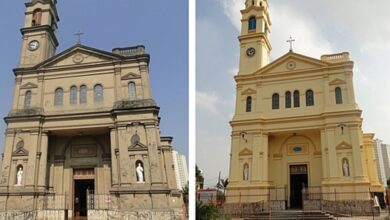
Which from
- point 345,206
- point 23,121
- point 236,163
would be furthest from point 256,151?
point 23,121

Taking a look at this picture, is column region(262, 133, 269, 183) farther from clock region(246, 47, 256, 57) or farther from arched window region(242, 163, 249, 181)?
clock region(246, 47, 256, 57)

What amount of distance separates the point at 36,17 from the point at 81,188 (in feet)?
12.8

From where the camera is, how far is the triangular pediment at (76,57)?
8.27m

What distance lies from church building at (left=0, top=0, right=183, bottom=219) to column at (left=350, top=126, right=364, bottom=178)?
3601 mm

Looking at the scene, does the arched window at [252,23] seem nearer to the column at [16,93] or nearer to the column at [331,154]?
the column at [331,154]

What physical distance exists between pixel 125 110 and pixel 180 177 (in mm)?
3550

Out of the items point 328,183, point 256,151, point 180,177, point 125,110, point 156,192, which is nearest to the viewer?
point 156,192

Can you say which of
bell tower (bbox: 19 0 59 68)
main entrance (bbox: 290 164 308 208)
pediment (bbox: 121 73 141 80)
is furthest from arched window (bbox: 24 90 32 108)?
main entrance (bbox: 290 164 308 208)

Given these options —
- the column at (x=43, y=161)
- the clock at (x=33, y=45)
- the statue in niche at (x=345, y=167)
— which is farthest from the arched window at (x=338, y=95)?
the clock at (x=33, y=45)

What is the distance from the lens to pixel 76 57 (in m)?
8.38

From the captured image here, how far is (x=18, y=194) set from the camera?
7.50m

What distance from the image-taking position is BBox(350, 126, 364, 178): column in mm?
8136

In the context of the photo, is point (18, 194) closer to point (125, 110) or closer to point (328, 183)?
point (125, 110)

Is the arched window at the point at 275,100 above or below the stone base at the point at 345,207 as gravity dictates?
above
